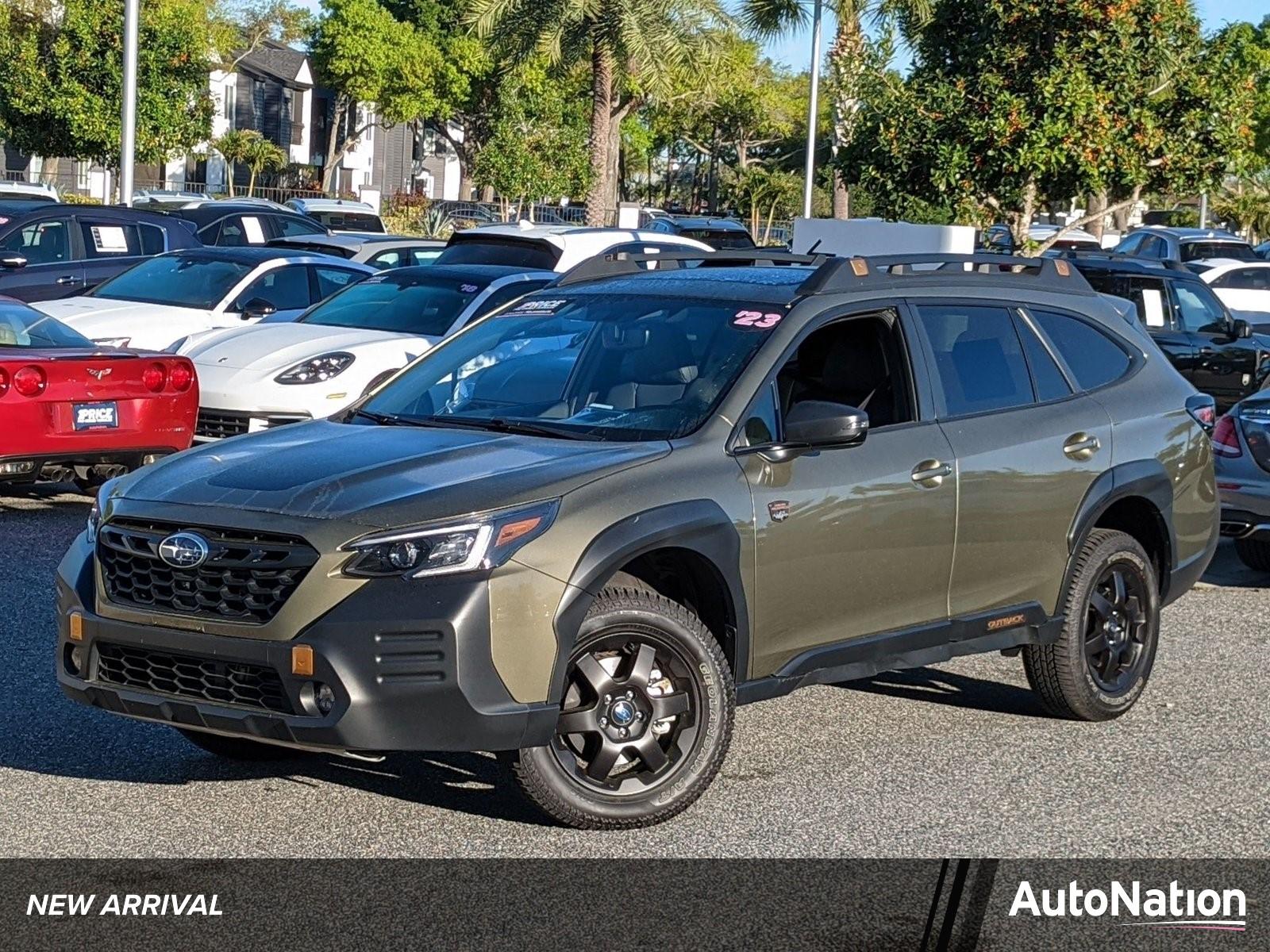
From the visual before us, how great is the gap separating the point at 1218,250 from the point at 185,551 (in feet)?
103

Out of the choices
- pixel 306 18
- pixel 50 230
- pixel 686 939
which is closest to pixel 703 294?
pixel 686 939

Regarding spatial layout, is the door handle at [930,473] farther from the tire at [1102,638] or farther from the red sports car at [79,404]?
the red sports car at [79,404]

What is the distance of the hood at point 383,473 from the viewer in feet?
18.3

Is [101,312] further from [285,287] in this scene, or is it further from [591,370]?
[591,370]

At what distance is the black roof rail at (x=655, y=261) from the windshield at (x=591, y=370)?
32 centimetres

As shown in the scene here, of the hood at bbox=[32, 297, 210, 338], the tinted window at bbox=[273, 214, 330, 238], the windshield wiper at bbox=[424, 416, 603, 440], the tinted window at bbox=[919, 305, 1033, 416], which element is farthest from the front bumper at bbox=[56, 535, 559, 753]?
the tinted window at bbox=[273, 214, 330, 238]

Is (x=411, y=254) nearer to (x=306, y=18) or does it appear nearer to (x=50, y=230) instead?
(x=50, y=230)

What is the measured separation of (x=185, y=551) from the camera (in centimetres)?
562

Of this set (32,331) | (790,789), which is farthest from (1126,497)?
(32,331)

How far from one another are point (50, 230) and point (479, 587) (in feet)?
52.1

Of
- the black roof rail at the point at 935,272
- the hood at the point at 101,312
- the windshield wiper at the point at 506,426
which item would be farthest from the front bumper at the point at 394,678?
the hood at the point at 101,312

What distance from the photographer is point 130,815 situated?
597 cm

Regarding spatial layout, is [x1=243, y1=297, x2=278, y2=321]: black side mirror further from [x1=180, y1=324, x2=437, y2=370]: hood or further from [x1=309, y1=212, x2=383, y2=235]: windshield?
[x1=309, y1=212, x2=383, y2=235]: windshield

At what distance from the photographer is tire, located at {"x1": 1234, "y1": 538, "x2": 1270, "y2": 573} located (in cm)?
1188
